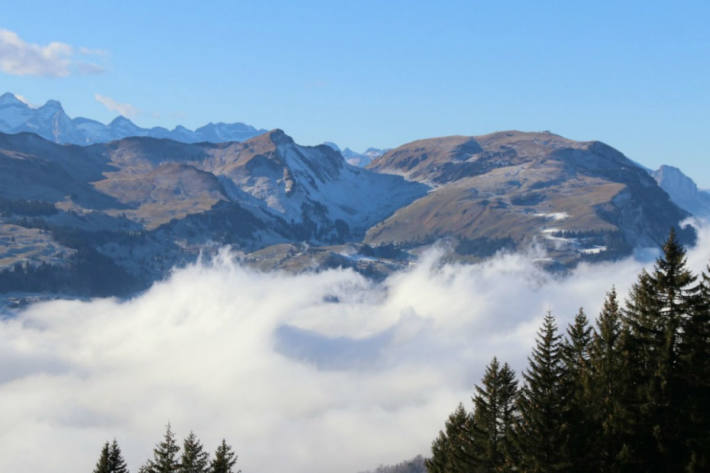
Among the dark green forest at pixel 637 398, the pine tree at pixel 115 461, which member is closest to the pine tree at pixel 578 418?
the dark green forest at pixel 637 398

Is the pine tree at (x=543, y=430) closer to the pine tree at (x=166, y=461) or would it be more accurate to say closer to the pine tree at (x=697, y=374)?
the pine tree at (x=697, y=374)

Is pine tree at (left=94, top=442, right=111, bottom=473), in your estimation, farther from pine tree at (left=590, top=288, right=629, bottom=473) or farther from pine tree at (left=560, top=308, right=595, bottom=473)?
pine tree at (left=590, top=288, right=629, bottom=473)

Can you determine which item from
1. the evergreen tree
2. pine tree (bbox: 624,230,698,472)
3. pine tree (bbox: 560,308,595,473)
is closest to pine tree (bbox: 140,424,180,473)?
the evergreen tree

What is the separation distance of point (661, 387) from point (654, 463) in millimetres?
5303

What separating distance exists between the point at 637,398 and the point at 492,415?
1626cm

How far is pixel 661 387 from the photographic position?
55.5 metres

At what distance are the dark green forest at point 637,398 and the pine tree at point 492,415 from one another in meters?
4.01

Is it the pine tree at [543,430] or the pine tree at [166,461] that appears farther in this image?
the pine tree at [166,461]

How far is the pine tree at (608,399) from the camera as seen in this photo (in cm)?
5478

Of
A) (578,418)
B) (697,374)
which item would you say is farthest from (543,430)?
(697,374)

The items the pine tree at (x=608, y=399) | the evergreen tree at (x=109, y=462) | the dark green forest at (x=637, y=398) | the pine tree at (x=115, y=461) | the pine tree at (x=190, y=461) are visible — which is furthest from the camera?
the pine tree at (x=115, y=461)

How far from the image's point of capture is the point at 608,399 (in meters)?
58.1

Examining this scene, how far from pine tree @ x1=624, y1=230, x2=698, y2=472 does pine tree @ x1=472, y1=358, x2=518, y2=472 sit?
13.4 m

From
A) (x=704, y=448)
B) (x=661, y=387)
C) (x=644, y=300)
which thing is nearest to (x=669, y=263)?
(x=644, y=300)
